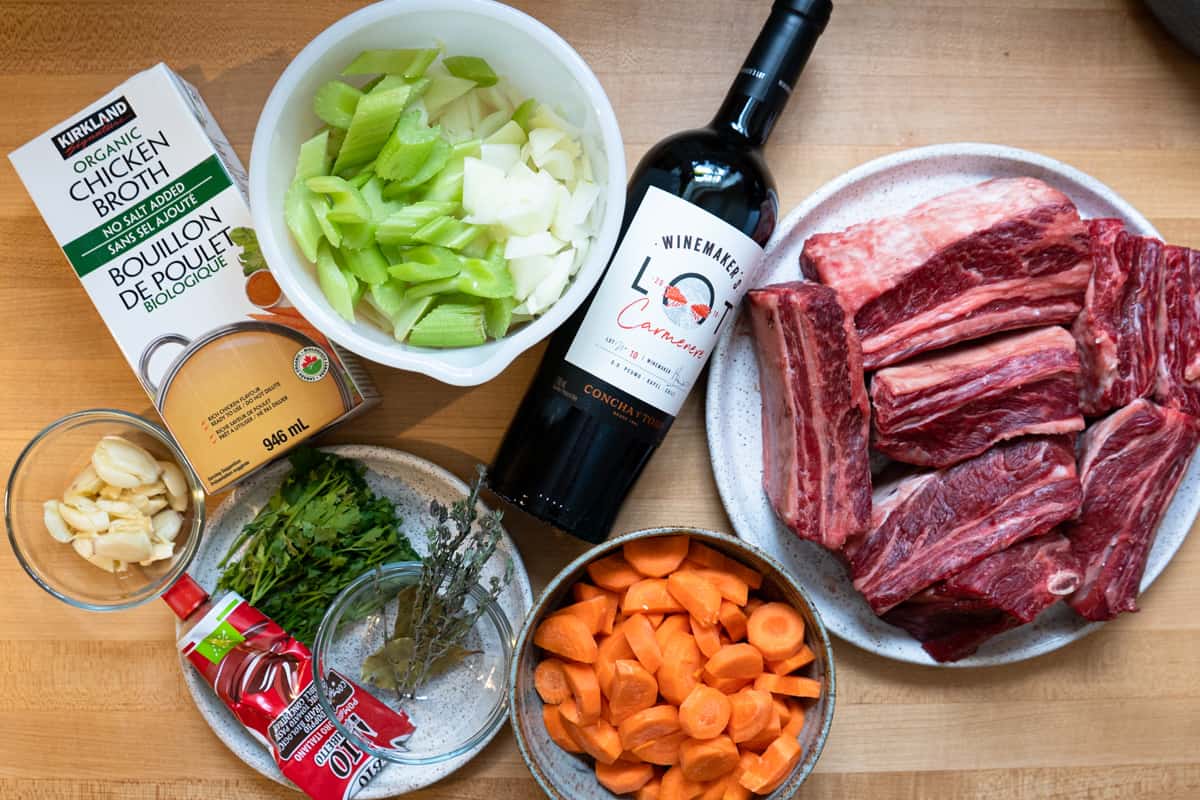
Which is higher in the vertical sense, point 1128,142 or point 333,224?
point 333,224

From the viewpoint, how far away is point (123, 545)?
1.31m

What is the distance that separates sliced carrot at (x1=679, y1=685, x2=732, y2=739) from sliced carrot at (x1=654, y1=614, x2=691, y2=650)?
0.09 meters

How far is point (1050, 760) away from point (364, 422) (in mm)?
1274

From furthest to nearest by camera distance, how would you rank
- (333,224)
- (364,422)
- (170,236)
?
(364,422), (170,236), (333,224)

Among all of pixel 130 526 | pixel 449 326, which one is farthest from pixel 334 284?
pixel 130 526

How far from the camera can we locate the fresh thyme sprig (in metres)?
1.18

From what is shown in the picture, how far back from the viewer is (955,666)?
4.74ft

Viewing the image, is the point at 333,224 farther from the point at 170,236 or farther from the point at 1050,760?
the point at 1050,760

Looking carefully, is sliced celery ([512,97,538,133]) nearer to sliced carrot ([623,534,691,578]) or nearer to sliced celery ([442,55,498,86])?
sliced celery ([442,55,498,86])

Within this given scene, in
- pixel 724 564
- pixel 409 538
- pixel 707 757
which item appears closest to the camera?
pixel 707 757

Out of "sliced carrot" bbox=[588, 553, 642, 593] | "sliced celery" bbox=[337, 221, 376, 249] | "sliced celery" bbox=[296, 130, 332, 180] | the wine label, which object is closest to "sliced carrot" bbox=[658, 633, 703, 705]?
"sliced carrot" bbox=[588, 553, 642, 593]

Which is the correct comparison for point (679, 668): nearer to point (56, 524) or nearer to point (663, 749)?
point (663, 749)

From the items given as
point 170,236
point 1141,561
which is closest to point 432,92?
point 170,236
